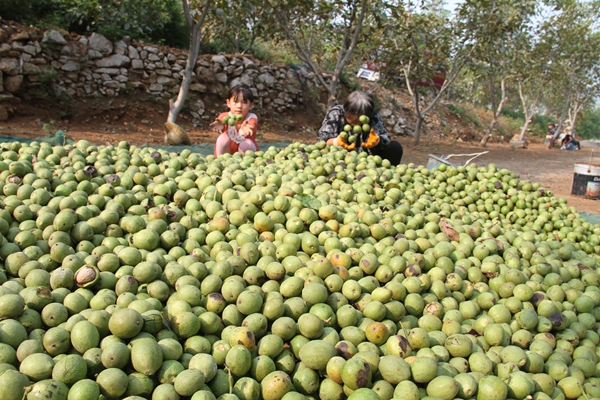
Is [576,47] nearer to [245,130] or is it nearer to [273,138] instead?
[273,138]

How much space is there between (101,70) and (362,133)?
9.78m

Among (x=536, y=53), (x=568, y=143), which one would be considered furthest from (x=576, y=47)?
(x=568, y=143)

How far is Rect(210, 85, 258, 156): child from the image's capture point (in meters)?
5.31

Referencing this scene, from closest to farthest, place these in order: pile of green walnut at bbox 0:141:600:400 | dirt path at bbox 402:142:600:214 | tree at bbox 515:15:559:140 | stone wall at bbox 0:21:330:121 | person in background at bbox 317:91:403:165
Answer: pile of green walnut at bbox 0:141:600:400 → person in background at bbox 317:91:403:165 → dirt path at bbox 402:142:600:214 → stone wall at bbox 0:21:330:121 → tree at bbox 515:15:559:140

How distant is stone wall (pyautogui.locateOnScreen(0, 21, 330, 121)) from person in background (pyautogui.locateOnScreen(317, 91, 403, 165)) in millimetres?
8913

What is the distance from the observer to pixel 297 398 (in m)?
1.54

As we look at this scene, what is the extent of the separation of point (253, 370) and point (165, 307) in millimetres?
533

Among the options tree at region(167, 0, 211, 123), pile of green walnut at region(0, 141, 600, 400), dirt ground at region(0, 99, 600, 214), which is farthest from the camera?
dirt ground at region(0, 99, 600, 214)

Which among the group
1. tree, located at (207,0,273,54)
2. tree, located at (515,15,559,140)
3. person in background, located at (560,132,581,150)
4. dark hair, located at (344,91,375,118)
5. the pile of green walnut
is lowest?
the pile of green walnut

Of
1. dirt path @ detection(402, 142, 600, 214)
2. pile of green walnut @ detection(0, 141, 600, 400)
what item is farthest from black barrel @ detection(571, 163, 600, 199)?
pile of green walnut @ detection(0, 141, 600, 400)

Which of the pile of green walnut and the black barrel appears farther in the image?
the black barrel

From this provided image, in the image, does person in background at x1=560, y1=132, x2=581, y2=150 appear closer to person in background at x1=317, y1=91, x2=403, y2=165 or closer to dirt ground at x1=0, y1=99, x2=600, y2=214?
dirt ground at x1=0, y1=99, x2=600, y2=214

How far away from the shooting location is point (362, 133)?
5.64m

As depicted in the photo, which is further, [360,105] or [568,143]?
[568,143]
